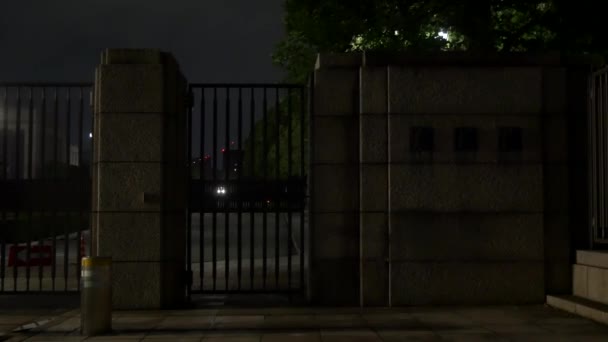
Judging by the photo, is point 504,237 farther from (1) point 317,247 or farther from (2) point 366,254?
(1) point 317,247

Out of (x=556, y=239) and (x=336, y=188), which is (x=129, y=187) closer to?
(x=336, y=188)

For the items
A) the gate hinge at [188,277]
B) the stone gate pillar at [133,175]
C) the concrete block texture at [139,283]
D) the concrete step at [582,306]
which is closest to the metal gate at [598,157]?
the concrete step at [582,306]

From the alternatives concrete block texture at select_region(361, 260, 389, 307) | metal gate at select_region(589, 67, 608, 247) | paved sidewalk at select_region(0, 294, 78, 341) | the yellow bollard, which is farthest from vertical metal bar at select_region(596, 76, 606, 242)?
paved sidewalk at select_region(0, 294, 78, 341)

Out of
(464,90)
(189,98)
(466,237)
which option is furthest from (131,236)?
(464,90)

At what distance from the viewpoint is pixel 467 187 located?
11484 mm

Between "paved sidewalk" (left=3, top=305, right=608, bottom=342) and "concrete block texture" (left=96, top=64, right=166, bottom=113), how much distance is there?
116 inches

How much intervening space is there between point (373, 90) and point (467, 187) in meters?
1.99

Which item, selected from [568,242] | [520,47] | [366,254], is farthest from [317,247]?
[520,47]

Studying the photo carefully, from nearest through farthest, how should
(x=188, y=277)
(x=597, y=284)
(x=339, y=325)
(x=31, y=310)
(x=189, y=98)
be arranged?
1. (x=339, y=325)
2. (x=597, y=284)
3. (x=31, y=310)
4. (x=188, y=277)
5. (x=189, y=98)

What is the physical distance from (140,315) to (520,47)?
12.3m

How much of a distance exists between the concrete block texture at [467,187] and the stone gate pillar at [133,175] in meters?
3.45

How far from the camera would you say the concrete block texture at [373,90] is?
37.6 ft

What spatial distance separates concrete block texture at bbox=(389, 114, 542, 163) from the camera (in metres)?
11.4

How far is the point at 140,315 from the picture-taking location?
1074 centimetres
